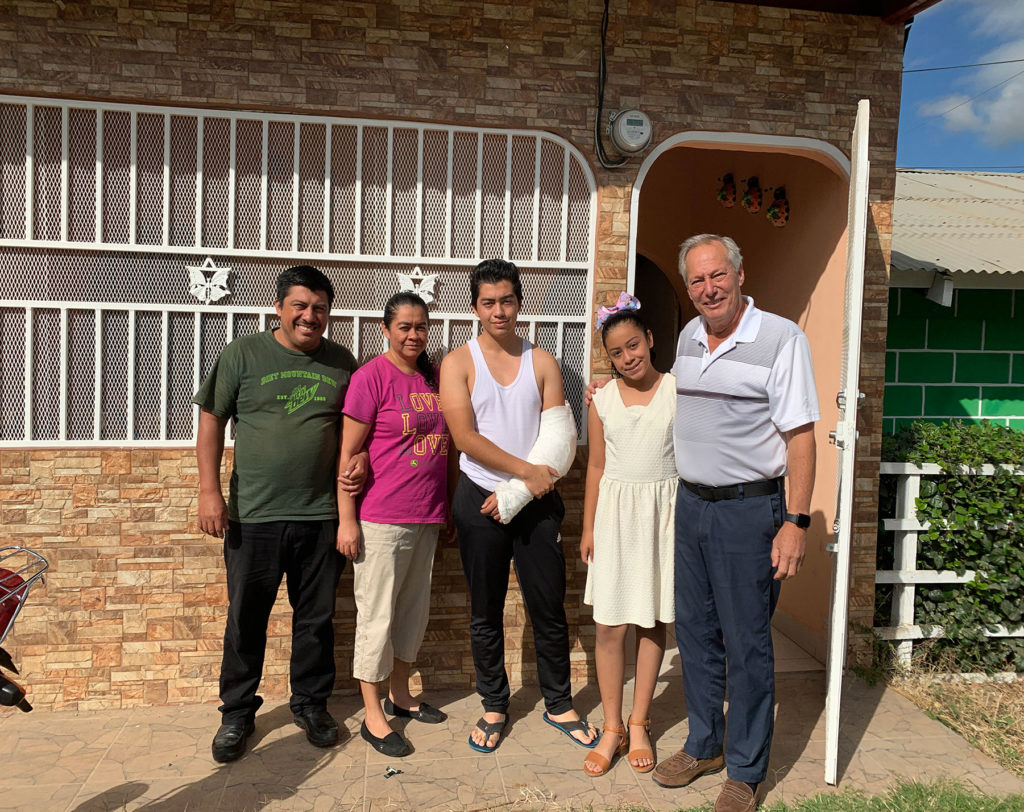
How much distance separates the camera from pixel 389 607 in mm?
3197

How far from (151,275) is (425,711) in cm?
242

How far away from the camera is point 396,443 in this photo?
10.4 ft

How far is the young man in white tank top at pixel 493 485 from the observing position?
10.2ft

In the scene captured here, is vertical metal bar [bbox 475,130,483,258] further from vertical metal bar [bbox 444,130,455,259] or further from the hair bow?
the hair bow

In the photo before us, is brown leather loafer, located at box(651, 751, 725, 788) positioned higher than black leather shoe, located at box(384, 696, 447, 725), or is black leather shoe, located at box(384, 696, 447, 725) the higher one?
brown leather loafer, located at box(651, 751, 725, 788)

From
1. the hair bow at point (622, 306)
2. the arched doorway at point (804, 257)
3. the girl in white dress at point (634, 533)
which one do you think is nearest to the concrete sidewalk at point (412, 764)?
the girl in white dress at point (634, 533)

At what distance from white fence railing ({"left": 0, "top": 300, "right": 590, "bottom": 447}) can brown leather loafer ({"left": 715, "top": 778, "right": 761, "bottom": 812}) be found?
2.61 m

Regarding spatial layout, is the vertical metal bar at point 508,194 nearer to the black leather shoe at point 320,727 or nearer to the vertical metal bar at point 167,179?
the vertical metal bar at point 167,179

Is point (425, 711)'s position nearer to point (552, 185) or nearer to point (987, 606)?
point (552, 185)

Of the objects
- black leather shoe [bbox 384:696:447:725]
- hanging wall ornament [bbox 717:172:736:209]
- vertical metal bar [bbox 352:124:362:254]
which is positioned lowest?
black leather shoe [bbox 384:696:447:725]

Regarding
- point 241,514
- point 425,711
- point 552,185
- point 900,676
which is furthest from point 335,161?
point 900,676

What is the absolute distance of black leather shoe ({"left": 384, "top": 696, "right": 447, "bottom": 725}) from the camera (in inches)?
137

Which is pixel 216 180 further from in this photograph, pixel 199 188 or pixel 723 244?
pixel 723 244

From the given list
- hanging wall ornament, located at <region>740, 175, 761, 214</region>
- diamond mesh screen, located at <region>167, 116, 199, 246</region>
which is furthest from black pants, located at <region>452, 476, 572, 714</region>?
hanging wall ornament, located at <region>740, 175, 761, 214</region>
